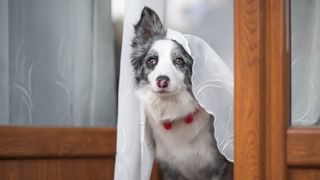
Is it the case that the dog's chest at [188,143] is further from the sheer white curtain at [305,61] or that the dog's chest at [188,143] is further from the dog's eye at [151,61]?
the sheer white curtain at [305,61]

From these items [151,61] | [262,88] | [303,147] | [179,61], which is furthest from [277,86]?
[151,61]

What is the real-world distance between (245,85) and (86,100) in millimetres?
702

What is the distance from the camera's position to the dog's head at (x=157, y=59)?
1.98m

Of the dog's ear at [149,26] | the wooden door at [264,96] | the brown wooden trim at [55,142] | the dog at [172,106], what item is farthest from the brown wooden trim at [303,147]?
the brown wooden trim at [55,142]

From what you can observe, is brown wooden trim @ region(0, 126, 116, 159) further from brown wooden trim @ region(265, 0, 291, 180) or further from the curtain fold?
brown wooden trim @ region(265, 0, 291, 180)

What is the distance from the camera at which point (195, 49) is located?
79.4 inches

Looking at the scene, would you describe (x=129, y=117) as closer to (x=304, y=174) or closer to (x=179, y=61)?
(x=179, y=61)

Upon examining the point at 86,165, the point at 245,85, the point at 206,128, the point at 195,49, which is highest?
the point at 195,49

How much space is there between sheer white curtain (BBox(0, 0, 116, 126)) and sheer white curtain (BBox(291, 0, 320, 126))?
743mm

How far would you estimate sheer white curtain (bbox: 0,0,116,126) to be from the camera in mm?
2230

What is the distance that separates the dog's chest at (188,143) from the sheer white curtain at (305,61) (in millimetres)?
341

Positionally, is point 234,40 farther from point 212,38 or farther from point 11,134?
point 11,134

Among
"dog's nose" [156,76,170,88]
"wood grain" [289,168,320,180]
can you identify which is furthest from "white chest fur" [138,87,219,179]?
"wood grain" [289,168,320,180]

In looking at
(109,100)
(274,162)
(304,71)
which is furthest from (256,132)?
(109,100)
